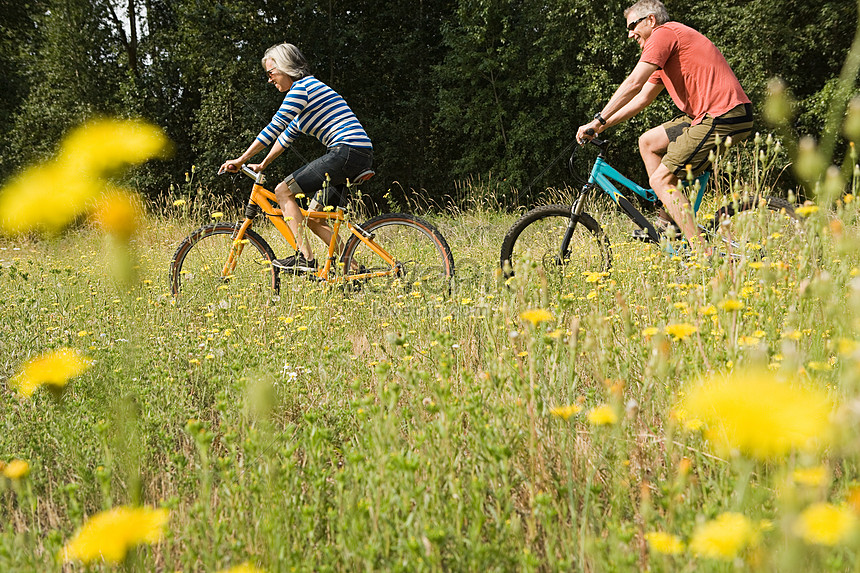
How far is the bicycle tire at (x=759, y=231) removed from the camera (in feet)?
6.91

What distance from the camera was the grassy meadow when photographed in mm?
1071

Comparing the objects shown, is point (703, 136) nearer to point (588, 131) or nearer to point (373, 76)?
point (588, 131)

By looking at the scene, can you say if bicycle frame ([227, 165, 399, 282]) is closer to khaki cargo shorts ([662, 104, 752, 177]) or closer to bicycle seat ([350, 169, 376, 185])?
bicycle seat ([350, 169, 376, 185])

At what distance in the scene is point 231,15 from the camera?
1683 cm

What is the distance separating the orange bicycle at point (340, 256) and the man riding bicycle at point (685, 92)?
5.23 feet

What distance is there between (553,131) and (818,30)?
668 centimetres

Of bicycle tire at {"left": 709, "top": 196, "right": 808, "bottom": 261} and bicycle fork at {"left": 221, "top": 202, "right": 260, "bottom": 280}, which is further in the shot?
bicycle fork at {"left": 221, "top": 202, "right": 260, "bottom": 280}

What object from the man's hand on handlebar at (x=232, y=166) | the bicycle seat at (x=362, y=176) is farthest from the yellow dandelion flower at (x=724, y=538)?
the man's hand on handlebar at (x=232, y=166)

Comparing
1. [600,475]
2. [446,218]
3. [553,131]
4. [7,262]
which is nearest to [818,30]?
[553,131]

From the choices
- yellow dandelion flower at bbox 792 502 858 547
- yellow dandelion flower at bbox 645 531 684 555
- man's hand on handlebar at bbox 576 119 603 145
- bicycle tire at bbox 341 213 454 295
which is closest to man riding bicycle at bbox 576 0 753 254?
man's hand on handlebar at bbox 576 119 603 145

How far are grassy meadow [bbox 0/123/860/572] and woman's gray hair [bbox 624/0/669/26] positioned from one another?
1.81 metres

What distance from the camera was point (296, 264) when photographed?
15.1ft

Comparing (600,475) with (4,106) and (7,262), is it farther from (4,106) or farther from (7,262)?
(4,106)

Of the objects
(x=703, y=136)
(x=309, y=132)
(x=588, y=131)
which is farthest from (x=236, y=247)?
(x=703, y=136)
